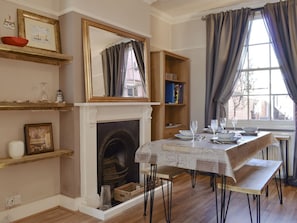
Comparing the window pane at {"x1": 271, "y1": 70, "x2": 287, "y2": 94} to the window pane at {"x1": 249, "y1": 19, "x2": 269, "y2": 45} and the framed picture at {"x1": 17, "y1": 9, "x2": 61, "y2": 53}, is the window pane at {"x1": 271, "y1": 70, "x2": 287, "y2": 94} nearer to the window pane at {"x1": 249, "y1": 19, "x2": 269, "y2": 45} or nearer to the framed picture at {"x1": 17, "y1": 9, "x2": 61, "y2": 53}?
the window pane at {"x1": 249, "y1": 19, "x2": 269, "y2": 45}

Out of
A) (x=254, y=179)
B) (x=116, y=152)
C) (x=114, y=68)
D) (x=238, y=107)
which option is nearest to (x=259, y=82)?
(x=238, y=107)

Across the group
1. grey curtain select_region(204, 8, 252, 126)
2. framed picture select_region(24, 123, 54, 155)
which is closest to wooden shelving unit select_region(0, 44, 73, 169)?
framed picture select_region(24, 123, 54, 155)

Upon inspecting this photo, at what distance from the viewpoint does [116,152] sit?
11.7ft

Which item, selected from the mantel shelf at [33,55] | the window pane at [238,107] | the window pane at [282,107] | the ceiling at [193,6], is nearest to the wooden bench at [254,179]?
the window pane at [282,107]

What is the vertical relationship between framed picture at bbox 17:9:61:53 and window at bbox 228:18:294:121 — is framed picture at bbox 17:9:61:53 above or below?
above

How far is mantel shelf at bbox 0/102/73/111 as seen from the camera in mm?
2367

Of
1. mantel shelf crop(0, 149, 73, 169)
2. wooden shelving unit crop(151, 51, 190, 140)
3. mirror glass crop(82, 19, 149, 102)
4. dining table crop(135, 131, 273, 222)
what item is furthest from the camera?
wooden shelving unit crop(151, 51, 190, 140)

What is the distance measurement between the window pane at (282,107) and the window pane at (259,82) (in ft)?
0.61

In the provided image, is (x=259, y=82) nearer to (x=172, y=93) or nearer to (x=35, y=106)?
(x=172, y=93)

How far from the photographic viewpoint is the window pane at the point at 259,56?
4.14 meters

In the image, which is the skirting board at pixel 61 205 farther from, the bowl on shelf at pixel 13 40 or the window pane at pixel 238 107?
the window pane at pixel 238 107

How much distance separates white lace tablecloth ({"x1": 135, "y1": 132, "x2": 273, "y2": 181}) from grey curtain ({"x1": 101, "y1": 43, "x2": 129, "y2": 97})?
112 cm

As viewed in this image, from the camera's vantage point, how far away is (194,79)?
4766mm

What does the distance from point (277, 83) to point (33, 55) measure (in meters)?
3.40
